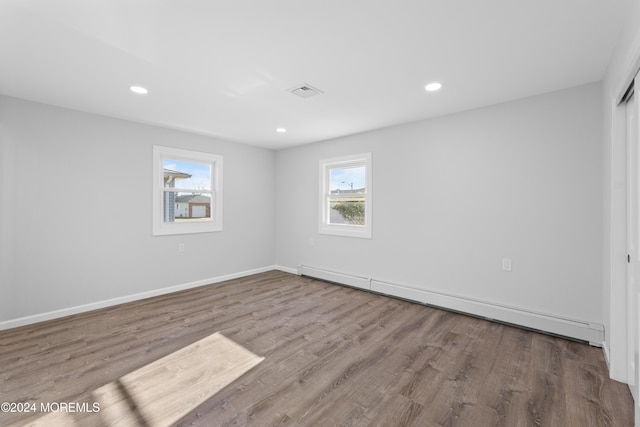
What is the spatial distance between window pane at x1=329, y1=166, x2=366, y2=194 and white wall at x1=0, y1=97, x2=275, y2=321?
2.16 metres

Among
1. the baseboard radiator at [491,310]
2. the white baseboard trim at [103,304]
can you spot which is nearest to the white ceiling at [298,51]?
the baseboard radiator at [491,310]

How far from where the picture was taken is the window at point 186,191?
13.4ft

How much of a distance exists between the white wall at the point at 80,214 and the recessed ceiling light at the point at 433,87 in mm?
3489

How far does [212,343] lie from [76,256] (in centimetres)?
221

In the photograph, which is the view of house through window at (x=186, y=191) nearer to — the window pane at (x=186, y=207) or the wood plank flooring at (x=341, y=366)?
the window pane at (x=186, y=207)

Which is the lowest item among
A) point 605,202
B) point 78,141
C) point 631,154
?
point 605,202

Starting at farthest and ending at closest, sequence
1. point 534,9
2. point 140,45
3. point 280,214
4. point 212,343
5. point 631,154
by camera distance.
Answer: point 280,214 < point 212,343 < point 140,45 < point 631,154 < point 534,9

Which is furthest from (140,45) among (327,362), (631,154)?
(631,154)

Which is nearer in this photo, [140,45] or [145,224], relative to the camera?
[140,45]

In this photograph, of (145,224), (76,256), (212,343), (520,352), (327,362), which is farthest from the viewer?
(145,224)

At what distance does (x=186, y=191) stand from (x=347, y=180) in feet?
8.72

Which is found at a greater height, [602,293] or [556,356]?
[602,293]

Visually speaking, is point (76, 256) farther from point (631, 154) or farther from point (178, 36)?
point (631, 154)

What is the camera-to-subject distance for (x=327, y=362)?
229 centimetres
